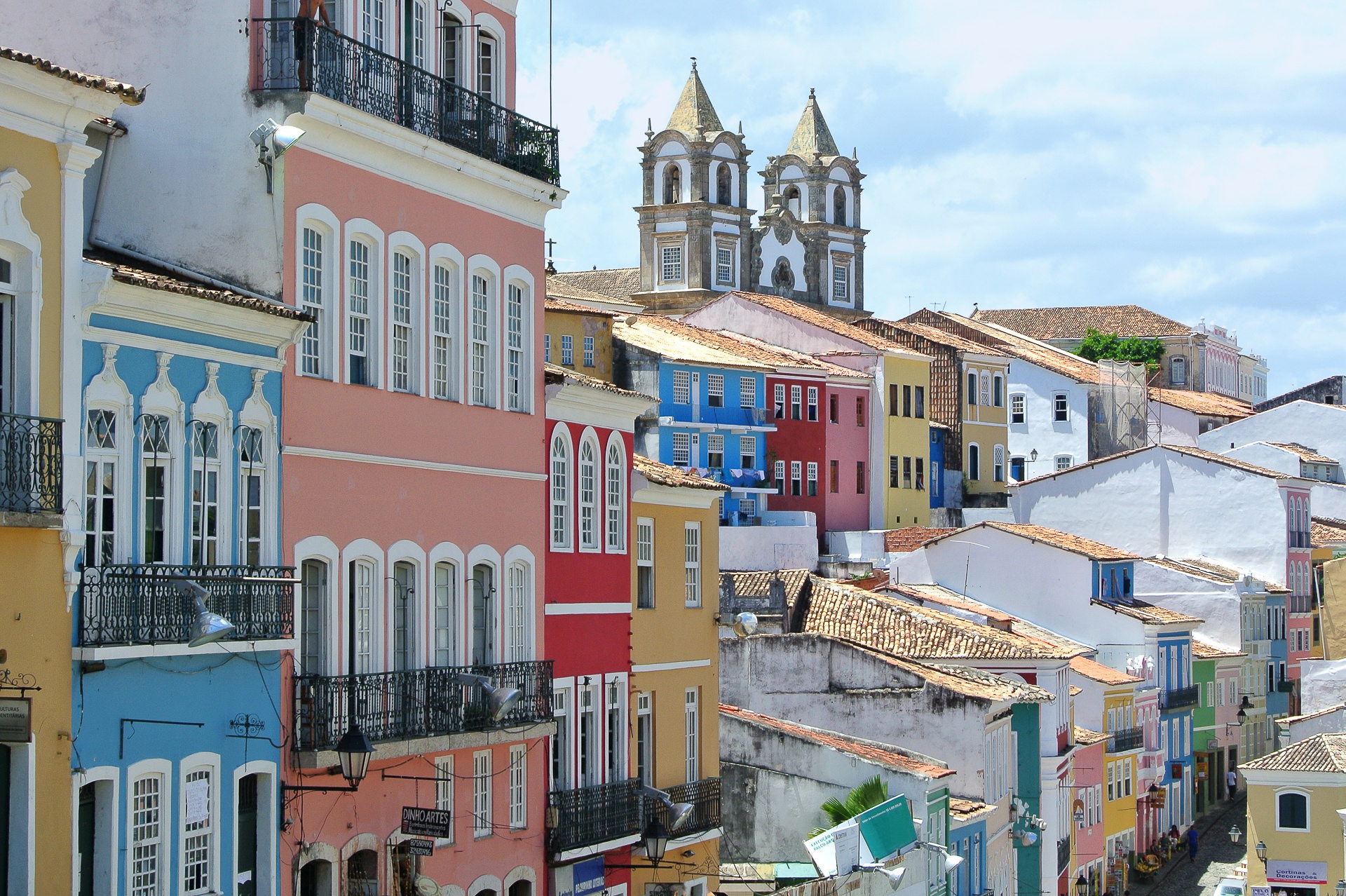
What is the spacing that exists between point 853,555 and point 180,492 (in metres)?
56.0

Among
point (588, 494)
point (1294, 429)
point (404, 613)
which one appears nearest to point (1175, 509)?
point (1294, 429)

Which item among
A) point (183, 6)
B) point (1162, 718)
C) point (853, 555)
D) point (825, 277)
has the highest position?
point (825, 277)

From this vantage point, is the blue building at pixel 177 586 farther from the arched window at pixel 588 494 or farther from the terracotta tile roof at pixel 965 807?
the terracotta tile roof at pixel 965 807

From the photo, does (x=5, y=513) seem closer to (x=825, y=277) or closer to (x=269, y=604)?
(x=269, y=604)

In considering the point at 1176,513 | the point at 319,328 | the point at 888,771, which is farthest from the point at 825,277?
the point at 319,328

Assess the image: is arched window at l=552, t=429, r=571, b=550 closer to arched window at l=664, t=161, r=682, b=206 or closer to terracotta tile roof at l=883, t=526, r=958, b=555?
terracotta tile roof at l=883, t=526, r=958, b=555

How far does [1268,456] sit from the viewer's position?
87.7 m

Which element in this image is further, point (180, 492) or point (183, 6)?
point (183, 6)

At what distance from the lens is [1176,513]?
3179 inches

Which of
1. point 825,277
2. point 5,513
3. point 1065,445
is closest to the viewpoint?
point 5,513

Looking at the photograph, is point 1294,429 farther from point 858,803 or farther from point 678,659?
point 678,659

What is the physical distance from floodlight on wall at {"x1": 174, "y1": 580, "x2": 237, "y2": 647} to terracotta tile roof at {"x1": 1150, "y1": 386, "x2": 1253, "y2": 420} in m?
81.7

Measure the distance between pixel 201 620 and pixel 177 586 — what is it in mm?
405

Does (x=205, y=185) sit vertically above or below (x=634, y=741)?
above
